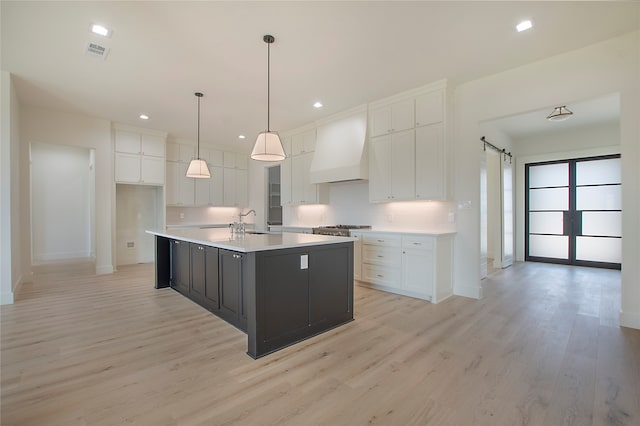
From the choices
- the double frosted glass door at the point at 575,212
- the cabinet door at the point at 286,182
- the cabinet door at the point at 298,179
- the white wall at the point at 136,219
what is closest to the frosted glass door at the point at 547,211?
the double frosted glass door at the point at 575,212

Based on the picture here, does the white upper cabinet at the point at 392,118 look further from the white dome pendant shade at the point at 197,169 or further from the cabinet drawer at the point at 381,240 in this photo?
the white dome pendant shade at the point at 197,169

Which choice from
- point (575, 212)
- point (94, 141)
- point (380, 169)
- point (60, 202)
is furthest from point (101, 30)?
point (575, 212)

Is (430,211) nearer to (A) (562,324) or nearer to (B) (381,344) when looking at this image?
(A) (562,324)

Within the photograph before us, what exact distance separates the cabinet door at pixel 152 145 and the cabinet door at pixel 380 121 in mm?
4696

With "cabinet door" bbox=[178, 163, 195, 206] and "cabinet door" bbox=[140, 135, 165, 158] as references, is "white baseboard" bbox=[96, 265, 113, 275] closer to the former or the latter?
"cabinet door" bbox=[178, 163, 195, 206]

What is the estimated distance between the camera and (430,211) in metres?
4.61

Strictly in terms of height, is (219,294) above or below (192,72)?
below

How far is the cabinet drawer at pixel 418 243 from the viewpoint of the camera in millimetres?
3965

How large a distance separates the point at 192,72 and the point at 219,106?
4.01 feet

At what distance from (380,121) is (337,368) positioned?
3.85m

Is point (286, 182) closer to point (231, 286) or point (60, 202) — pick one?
point (231, 286)

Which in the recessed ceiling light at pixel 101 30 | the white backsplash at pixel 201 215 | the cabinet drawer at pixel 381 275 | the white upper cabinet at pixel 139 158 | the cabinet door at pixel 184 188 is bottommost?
the cabinet drawer at pixel 381 275

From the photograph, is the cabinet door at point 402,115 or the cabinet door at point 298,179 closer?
the cabinet door at point 402,115

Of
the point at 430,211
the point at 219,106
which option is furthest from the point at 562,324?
the point at 219,106
